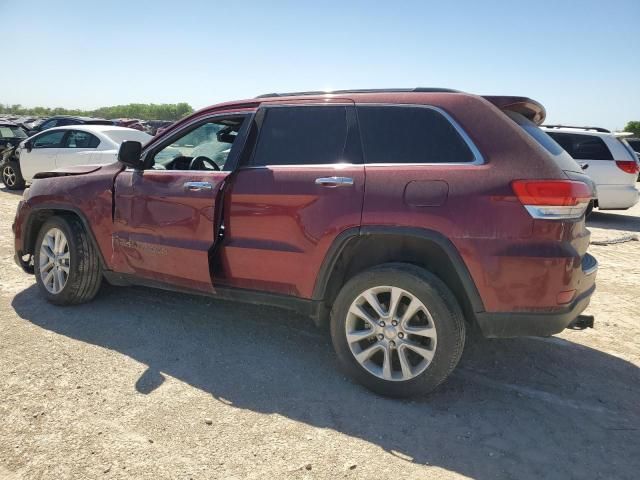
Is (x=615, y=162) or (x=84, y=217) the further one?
(x=615, y=162)

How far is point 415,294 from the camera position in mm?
3027

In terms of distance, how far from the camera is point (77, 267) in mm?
4336

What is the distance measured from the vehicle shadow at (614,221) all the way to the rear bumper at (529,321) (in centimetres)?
772

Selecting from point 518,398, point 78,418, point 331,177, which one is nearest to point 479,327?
point 518,398

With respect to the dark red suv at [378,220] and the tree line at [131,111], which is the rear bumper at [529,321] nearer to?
the dark red suv at [378,220]

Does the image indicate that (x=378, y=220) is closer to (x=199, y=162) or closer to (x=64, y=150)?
(x=199, y=162)

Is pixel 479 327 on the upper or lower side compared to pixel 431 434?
upper

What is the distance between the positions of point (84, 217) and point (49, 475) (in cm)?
243

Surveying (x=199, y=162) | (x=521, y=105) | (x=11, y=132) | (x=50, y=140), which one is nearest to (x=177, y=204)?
(x=199, y=162)

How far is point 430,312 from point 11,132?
15.8 m

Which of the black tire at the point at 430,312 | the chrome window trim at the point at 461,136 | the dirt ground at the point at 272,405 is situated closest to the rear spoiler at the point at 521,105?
the chrome window trim at the point at 461,136

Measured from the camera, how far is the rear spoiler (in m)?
3.22

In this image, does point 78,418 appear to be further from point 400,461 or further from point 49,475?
point 400,461

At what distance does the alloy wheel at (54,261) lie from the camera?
442 centimetres
